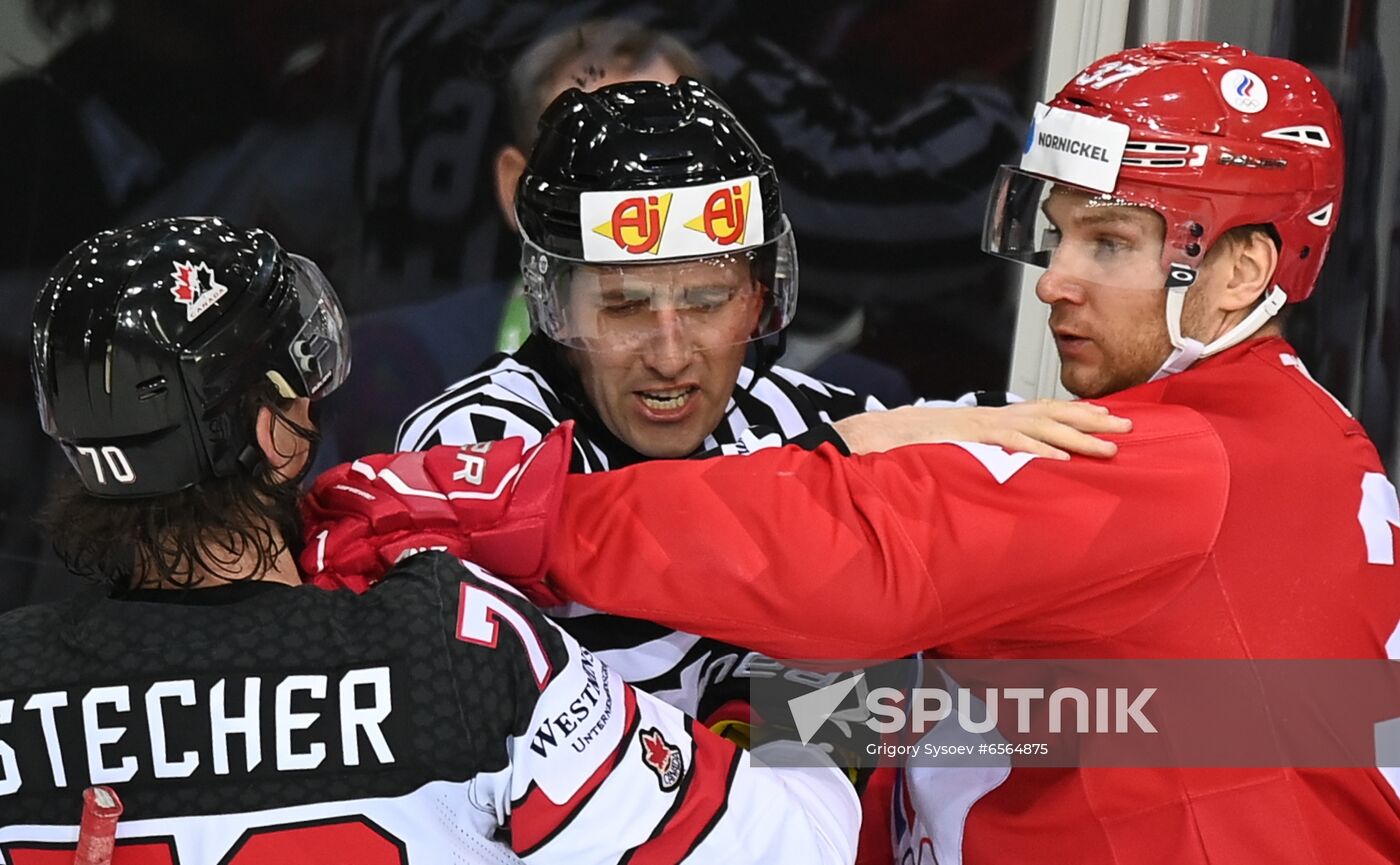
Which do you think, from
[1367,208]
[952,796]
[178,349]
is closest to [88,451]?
[178,349]

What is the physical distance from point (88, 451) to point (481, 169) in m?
1.89

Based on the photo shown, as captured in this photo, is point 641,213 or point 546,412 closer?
point 641,213

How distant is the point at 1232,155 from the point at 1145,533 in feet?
1.95

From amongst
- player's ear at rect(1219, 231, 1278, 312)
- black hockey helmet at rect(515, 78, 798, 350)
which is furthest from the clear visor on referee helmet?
player's ear at rect(1219, 231, 1278, 312)

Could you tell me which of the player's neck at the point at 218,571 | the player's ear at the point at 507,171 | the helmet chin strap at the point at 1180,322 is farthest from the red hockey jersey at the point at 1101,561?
the player's ear at the point at 507,171

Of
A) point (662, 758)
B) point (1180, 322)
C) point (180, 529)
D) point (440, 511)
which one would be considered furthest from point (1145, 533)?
point (180, 529)

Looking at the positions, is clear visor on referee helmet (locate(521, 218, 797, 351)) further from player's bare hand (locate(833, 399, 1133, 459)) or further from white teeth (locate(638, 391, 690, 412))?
player's bare hand (locate(833, 399, 1133, 459))

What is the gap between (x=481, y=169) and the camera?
3.32 metres

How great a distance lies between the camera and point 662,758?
163 cm

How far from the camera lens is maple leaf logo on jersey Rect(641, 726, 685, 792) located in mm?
1616

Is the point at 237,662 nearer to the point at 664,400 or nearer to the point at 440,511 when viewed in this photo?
the point at 440,511

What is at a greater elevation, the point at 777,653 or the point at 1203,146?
the point at 1203,146

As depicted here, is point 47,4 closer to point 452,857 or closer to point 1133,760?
point 452,857

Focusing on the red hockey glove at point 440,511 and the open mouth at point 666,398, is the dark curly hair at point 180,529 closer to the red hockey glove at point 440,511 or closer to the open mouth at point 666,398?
the red hockey glove at point 440,511
